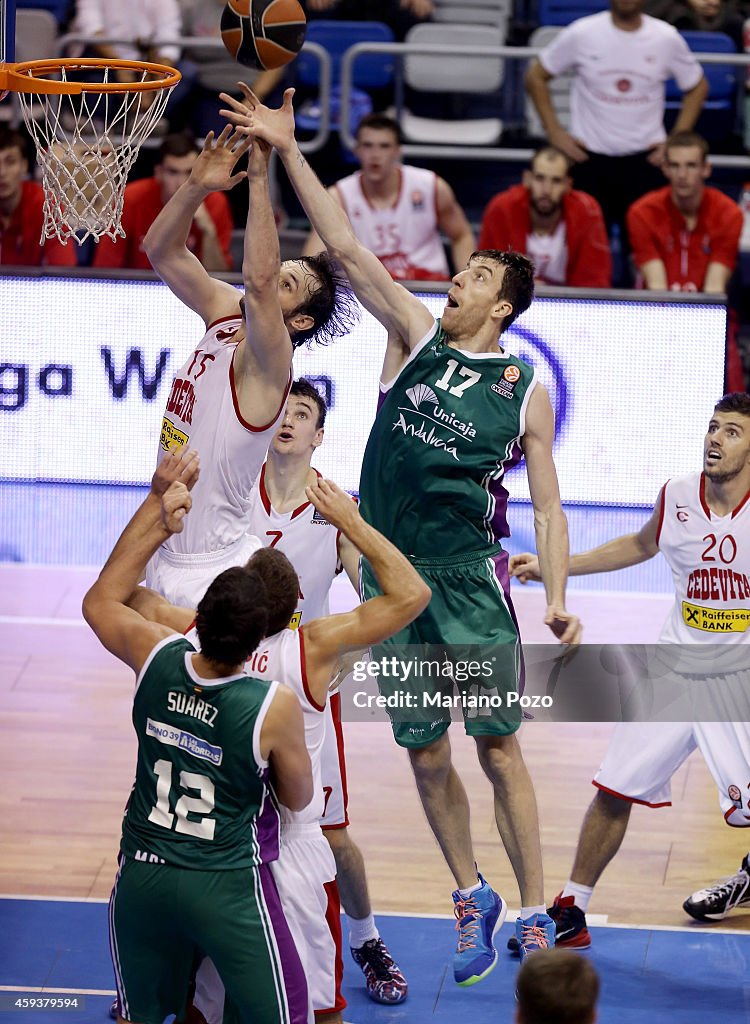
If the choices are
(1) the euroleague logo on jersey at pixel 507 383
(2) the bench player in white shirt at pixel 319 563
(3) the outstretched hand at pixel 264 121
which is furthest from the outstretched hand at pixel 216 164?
(1) the euroleague logo on jersey at pixel 507 383

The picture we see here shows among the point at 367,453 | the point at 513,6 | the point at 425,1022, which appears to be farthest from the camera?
the point at 513,6

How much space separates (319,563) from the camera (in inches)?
231

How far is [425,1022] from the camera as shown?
563 cm

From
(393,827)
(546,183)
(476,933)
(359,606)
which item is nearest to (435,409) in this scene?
(359,606)

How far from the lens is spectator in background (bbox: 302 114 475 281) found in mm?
11391

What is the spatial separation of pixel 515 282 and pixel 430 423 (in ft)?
2.13

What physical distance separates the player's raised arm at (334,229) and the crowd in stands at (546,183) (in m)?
5.21

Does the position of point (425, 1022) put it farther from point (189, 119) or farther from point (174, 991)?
point (189, 119)

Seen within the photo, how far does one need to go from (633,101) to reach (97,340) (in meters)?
4.35

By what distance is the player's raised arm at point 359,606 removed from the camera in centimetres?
457

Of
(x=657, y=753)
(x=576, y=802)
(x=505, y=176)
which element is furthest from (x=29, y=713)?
(x=505, y=176)

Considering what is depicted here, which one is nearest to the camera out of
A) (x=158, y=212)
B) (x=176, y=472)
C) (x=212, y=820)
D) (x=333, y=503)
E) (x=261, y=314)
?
(x=212, y=820)

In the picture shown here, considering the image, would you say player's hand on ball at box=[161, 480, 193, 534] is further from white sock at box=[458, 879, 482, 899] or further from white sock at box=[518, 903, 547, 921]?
white sock at box=[518, 903, 547, 921]

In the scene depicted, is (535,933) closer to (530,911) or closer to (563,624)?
(530,911)
